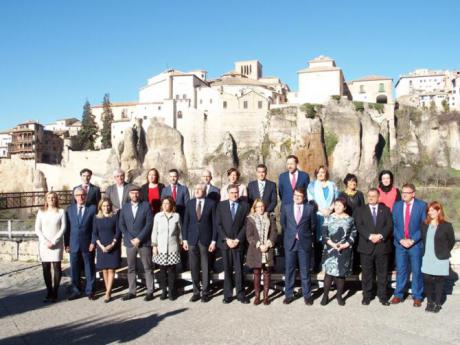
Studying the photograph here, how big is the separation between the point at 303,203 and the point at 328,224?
55 centimetres

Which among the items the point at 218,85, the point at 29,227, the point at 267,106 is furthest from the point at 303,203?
the point at 218,85

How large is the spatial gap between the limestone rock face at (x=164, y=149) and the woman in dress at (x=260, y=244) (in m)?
43.5

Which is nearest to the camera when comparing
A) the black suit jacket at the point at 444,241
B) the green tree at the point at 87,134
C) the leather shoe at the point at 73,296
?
the black suit jacket at the point at 444,241

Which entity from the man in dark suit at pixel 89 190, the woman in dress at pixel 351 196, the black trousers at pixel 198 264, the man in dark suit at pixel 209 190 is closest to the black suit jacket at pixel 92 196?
the man in dark suit at pixel 89 190

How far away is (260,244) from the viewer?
23.9 feet

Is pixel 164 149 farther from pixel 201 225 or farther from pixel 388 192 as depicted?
pixel 388 192

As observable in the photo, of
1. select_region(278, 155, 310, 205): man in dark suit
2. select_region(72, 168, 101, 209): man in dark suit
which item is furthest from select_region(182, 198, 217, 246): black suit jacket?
select_region(72, 168, 101, 209): man in dark suit

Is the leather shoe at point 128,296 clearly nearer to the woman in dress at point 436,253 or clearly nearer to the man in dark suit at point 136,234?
the man in dark suit at point 136,234

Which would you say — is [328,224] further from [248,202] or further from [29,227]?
[29,227]

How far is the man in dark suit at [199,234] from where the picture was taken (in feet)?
25.0

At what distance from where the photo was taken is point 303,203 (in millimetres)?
7508

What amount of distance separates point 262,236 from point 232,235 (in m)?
0.53

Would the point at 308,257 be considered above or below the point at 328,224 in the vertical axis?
below

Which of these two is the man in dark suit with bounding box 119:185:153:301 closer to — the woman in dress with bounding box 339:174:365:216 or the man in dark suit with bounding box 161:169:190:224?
the man in dark suit with bounding box 161:169:190:224
